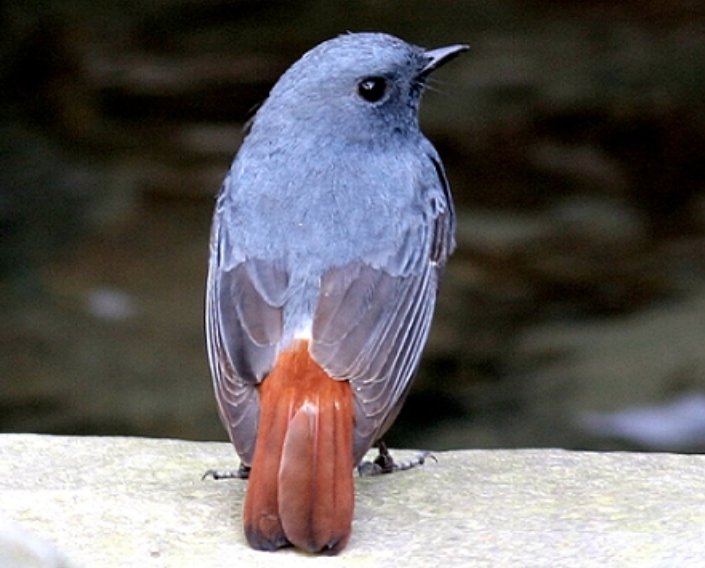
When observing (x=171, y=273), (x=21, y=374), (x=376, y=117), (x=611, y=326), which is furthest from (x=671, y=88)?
(x=376, y=117)

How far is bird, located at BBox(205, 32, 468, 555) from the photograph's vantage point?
372 cm

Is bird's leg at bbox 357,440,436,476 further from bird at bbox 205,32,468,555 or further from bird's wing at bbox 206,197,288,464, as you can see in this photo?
bird's wing at bbox 206,197,288,464

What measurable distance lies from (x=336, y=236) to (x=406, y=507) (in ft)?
2.18

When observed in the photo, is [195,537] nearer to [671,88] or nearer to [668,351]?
[668,351]

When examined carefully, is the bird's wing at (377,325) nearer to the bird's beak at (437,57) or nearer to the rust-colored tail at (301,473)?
the rust-colored tail at (301,473)

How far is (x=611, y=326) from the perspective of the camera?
7.96 m

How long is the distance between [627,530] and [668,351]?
12.6 feet

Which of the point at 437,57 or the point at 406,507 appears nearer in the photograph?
the point at 406,507

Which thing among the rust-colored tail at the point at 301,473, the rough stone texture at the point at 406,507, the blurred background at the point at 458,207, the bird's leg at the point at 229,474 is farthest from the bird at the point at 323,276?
the blurred background at the point at 458,207

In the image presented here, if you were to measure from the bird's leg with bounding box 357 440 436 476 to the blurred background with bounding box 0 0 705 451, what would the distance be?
2.64 m

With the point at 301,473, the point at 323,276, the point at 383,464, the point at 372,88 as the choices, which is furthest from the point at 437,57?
the point at 301,473

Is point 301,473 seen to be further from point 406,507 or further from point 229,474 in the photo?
point 229,474

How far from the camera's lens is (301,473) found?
3.68 metres

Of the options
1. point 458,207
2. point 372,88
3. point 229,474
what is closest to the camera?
point 229,474
